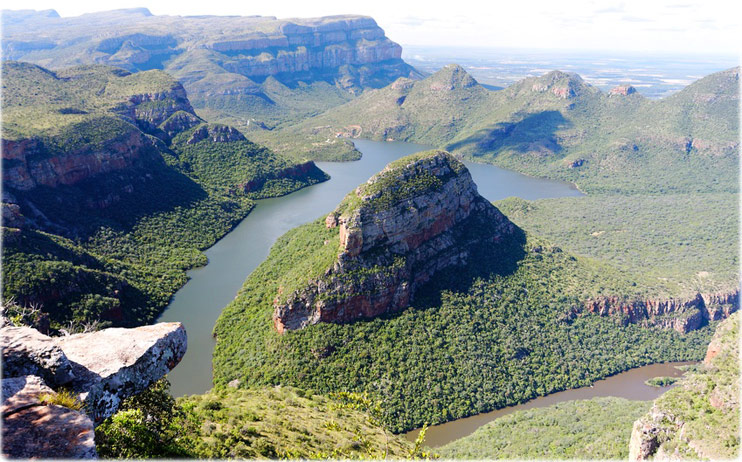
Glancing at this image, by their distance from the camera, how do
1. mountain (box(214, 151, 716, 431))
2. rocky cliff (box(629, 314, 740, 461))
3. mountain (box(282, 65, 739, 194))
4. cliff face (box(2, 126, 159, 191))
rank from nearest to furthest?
rocky cliff (box(629, 314, 740, 461)) < mountain (box(214, 151, 716, 431)) < cliff face (box(2, 126, 159, 191)) < mountain (box(282, 65, 739, 194))

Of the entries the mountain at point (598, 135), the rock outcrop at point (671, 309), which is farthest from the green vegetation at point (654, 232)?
the mountain at point (598, 135)

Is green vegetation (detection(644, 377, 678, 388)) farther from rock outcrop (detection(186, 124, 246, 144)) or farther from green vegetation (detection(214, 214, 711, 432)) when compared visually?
rock outcrop (detection(186, 124, 246, 144))

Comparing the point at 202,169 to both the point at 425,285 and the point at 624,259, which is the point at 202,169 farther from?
the point at 624,259

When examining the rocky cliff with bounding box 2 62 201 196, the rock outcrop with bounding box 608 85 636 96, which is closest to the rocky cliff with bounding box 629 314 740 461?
the rocky cliff with bounding box 2 62 201 196

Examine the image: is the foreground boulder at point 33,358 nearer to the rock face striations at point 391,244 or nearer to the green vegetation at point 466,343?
the green vegetation at point 466,343

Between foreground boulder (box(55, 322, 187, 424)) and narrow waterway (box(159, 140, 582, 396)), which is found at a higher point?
foreground boulder (box(55, 322, 187, 424))

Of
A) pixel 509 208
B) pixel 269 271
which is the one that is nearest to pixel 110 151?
pixel 269 271

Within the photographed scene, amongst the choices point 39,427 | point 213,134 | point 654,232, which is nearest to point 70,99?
point 213,134
